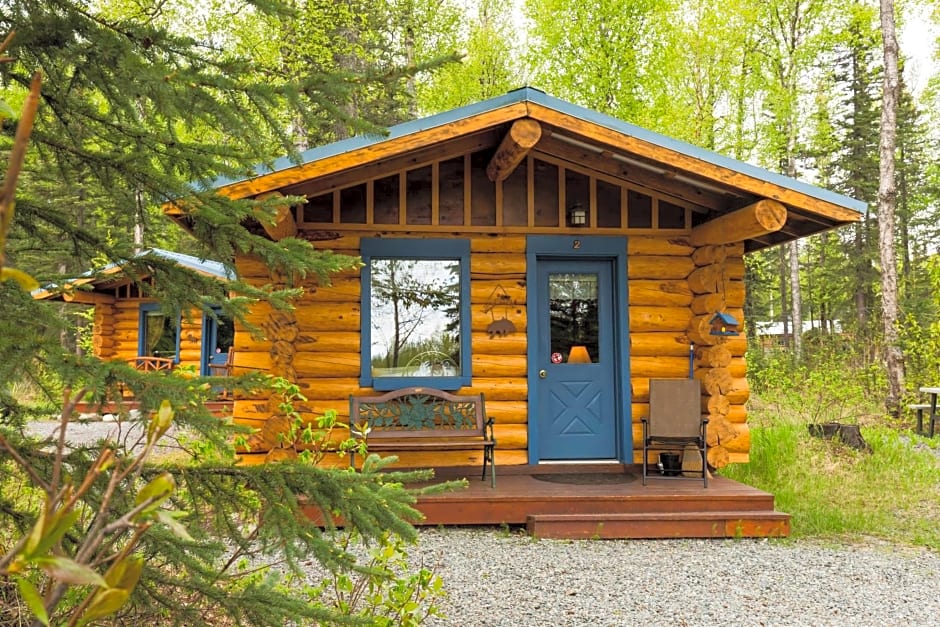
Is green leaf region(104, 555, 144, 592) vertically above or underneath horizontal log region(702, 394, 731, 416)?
above

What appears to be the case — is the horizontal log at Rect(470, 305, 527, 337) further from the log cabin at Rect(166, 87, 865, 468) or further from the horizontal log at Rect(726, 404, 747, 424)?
the horizontal log at Rect(726, 404, 747, 424)

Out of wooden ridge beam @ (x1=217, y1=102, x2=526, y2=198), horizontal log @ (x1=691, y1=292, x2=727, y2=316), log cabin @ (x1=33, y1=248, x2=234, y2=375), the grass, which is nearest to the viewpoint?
wooden ridge beam @ (x1=217, y1=102, x2=526, y2=198)

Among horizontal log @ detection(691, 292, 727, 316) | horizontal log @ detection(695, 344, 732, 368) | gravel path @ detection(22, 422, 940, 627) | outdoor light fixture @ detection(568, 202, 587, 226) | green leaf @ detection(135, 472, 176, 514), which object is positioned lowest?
gravel path @ detection(22, 422, 940, 627)

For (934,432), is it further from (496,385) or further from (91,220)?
(91,220)

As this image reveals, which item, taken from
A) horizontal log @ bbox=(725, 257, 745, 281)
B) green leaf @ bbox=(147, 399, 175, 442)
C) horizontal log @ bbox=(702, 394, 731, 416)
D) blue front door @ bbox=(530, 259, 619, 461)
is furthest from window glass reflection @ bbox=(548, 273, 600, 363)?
green leaf @ bbox=(147, 399, 175, 442)

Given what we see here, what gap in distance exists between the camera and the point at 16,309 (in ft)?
6.96

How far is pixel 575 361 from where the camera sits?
278 inches

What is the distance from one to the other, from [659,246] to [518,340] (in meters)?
1.72

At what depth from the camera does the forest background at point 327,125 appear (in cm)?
233

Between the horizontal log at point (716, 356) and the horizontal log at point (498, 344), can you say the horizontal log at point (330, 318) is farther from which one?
the horizontal log at point (716, 356)

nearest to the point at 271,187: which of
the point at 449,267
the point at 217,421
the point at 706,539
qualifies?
the point at 449,267

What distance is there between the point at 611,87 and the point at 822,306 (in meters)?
15.9

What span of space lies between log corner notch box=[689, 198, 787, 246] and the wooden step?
7.70 feet

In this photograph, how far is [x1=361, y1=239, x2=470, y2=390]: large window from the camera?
6.75 metres
